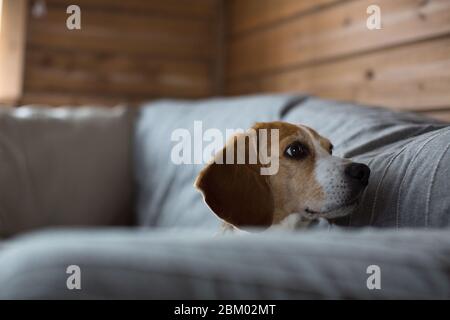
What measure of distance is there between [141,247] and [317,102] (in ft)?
3.56

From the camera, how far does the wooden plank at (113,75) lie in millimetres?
2963

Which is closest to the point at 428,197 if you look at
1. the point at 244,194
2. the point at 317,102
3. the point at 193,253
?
the point at 244,194

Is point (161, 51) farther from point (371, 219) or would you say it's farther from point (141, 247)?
point (141, 247)

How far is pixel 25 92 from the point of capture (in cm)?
294

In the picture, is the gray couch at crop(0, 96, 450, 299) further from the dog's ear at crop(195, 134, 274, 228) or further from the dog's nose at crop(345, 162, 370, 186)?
the dog's ear at crop(195, 134, 274, 228)

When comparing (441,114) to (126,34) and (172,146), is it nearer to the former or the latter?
(172,146)

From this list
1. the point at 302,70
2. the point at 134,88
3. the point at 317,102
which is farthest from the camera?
the point at 134,88

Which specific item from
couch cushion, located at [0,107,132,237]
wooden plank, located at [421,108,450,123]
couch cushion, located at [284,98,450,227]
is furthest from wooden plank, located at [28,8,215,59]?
couch cushion, located at [284,98,450,227]

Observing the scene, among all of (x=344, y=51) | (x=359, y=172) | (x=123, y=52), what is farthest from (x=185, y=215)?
(x=123, y=52)

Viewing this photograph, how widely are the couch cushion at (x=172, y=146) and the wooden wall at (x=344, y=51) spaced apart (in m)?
0.48

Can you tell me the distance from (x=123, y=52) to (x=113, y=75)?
5.5 inches

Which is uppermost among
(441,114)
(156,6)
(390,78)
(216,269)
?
(156,6)

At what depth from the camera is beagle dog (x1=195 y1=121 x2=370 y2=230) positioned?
0.95m

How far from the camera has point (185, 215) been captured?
1.59 m
